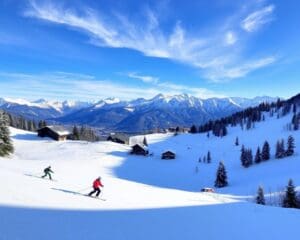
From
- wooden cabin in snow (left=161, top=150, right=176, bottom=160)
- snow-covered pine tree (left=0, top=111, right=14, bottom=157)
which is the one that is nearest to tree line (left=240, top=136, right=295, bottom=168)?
wooden cabin in snow (left=161, top=150, right=176, bottom=160)

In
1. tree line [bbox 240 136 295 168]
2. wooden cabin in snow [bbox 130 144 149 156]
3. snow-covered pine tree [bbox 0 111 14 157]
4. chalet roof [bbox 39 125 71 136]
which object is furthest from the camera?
chalet roof [bbox 39 125 71 136]

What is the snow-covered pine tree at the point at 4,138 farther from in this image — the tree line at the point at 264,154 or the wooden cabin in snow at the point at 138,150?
the tree line at the point at 264,154

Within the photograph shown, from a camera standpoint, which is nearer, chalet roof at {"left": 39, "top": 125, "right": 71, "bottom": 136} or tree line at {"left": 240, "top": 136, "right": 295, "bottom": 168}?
tree line at {"left": 240, "top": 136, "right": 295, "bottom": 168}

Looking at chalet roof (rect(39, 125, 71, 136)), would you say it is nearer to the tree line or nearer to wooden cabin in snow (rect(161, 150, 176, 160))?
wooden cabin in snow (rect(161, 150, 176, 160))

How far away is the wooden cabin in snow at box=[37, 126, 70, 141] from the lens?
9450 centimetres

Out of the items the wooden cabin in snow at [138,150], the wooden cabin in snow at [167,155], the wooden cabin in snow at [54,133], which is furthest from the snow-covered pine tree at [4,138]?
the wooden cabin in snow at [167,155]

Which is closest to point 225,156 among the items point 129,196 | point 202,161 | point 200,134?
point 202,161

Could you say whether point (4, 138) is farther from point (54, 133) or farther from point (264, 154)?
point (264, 154)

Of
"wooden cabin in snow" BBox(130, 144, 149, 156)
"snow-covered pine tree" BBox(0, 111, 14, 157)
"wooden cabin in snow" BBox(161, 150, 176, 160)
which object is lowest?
"wooden cabin in snow" BBox(161, 150, 176, 160)

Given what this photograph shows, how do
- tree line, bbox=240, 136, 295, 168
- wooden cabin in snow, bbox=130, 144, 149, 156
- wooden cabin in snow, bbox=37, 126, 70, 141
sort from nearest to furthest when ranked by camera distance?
tree line, bbox=240, 136, 295, 168
wooden cabin in snow, bbox=130, 144, 149, 156
wooden cabin in snow, bbox=37, 126, 70, 141

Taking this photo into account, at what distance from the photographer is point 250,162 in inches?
3433

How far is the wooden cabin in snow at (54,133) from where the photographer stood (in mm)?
94500

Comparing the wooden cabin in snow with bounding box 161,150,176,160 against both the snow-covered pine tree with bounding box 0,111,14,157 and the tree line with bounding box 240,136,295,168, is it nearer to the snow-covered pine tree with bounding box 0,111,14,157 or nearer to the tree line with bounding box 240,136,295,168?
the tree line with bounding box 240,136,295,168

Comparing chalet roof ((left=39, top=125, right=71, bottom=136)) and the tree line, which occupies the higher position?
chalet roof ((left=39, top=125, right=71, bottom=136))
